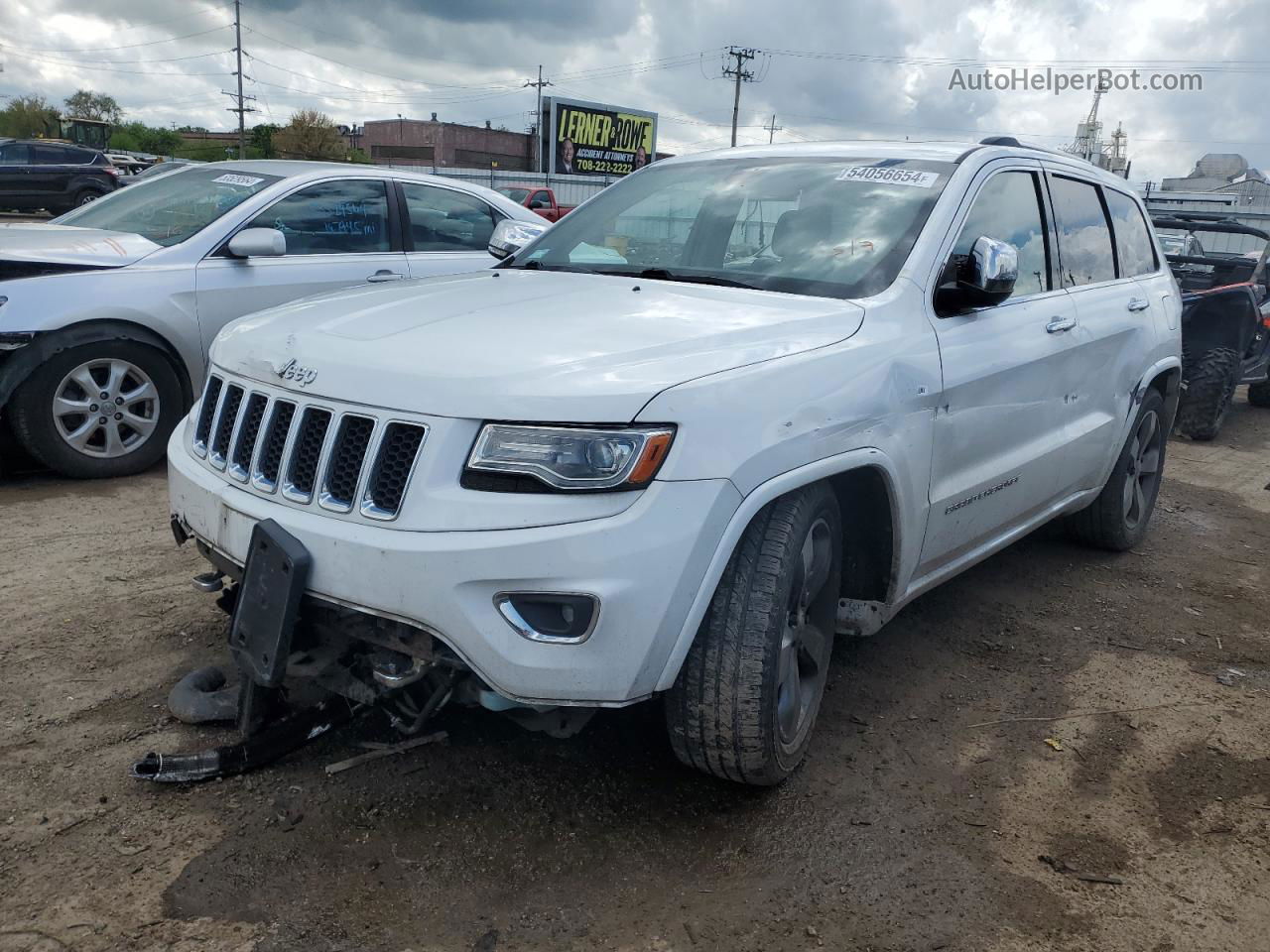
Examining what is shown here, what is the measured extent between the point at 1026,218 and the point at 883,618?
175 centimetres

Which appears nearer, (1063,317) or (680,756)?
(680,756)

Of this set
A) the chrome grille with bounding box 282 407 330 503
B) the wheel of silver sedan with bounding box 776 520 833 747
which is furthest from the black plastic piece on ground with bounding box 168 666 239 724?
the wheel of silver sedan with bounding box 776 520 833 747

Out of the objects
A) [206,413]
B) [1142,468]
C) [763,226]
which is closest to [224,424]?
[206,413]

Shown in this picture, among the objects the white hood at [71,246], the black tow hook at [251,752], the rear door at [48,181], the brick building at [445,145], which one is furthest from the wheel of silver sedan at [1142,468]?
the brick building at [445,145]

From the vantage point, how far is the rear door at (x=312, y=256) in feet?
19.2

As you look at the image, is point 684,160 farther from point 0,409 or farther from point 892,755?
point 0,409

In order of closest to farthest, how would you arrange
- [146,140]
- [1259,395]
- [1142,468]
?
[1142,468], [1259,395], [146,140]

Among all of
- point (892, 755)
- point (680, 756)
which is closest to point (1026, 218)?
point (892, 755)

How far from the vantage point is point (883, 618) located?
330cm

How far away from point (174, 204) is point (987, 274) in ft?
15.9

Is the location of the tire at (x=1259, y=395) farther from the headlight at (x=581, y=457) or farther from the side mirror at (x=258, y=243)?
the headlight at (x=581, y=457)

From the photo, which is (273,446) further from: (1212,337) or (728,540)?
(1212,337)

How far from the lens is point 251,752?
290 cm

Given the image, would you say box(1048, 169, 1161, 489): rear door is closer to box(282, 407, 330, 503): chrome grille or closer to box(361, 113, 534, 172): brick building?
box(282, 407, 330, 503): chrome grille
